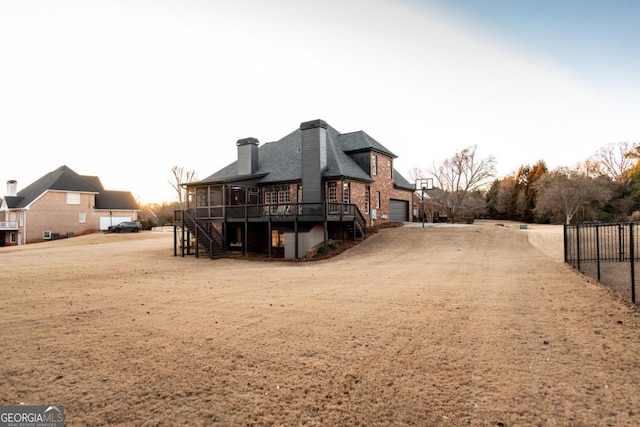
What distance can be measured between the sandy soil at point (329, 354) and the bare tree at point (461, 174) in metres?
34.7

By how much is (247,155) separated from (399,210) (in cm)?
1380

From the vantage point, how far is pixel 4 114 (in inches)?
719

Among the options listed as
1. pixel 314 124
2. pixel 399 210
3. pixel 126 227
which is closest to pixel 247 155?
pixel 314 124

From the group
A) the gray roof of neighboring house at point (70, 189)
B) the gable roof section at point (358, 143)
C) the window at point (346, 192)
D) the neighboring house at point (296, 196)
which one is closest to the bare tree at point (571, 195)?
the neighboring house at point (296, 196)

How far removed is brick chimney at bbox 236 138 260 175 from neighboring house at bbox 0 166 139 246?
28211 mm

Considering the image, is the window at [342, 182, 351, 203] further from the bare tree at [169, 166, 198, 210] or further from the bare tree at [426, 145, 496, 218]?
the bare tree at [169, 166, 198, 210]

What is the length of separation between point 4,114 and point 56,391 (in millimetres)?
21342

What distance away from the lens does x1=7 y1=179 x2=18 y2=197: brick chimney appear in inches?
1685

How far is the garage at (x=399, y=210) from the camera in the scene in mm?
29109

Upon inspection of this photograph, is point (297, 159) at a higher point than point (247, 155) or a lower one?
lower

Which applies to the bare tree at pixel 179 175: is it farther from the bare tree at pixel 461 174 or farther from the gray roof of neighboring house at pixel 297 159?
the bare tree at pixel 461 174

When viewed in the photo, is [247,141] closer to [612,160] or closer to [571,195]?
[571,195]

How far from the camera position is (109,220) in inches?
1806

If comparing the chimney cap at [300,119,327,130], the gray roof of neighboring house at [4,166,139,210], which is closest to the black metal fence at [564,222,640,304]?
the chimney cap at [300,119,327,130]
